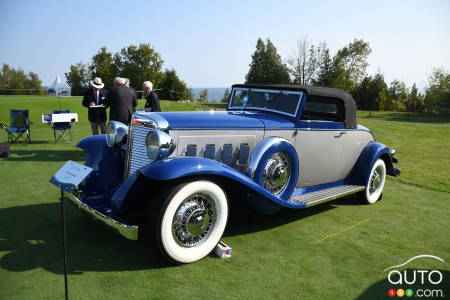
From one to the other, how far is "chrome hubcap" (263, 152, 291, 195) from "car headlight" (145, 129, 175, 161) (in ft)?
3.95

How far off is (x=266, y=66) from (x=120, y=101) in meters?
35.9

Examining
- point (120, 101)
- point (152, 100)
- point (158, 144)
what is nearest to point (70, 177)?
point (158, 144)

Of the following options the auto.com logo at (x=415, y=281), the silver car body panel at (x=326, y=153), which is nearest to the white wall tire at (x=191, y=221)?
the silver car body panel at (x=326, y=153)

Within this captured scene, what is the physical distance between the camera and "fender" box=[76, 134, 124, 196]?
3785mm

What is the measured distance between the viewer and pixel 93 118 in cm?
784

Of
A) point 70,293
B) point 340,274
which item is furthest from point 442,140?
point 70,293

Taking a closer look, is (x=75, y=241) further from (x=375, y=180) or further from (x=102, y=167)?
Answer: (x=375, y=180)

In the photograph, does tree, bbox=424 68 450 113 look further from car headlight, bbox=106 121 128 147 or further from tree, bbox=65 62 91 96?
tree, bbox=65 62 91 96

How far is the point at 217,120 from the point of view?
3658 millimetres

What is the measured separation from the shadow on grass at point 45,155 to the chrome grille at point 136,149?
481 centimetres

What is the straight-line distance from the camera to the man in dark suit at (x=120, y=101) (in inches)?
261

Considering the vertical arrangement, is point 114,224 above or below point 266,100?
below

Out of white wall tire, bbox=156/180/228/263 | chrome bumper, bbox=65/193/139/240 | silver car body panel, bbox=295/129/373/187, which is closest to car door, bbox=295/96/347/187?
silver car body panel, bbox=295/129/373/187

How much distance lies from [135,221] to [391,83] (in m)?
37.0
